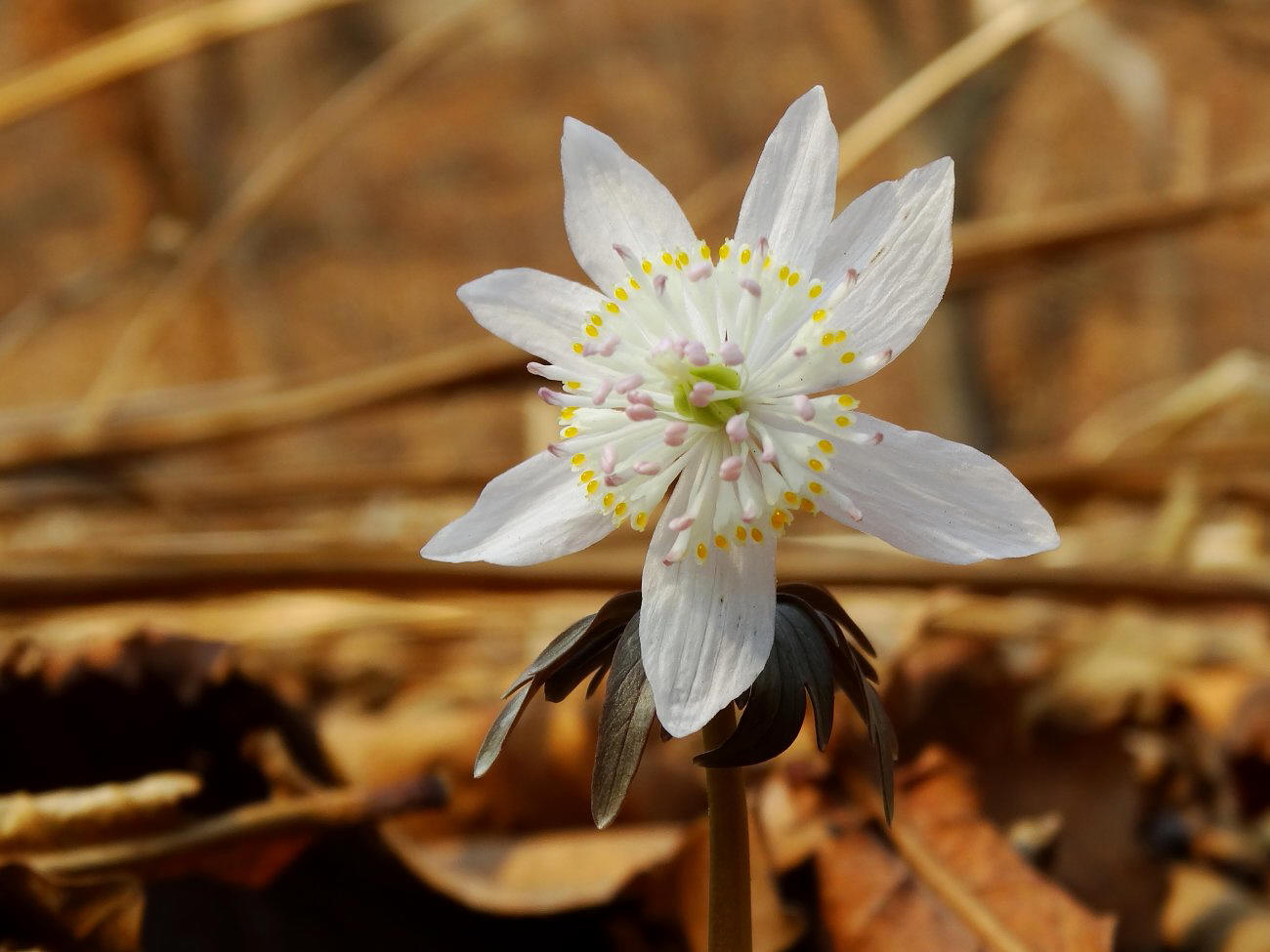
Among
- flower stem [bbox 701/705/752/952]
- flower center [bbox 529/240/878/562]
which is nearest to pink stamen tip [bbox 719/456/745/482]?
flower center [bbox 529/240/878/562]

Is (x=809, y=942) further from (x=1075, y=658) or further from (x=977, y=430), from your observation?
(x=977, y=430)

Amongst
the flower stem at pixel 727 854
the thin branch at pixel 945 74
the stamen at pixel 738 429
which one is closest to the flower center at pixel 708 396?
the stamen at pixel 738 429

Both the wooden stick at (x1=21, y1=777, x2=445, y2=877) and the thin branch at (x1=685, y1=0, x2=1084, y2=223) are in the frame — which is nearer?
the wooden stick at (x1=21, y1=777, x2=445, y2=877)

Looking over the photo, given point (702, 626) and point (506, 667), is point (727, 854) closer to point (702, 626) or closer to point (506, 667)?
point (702, 626)

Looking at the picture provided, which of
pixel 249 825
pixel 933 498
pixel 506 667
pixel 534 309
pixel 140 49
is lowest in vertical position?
pixel 506 667

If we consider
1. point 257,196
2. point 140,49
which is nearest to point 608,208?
point 257,196

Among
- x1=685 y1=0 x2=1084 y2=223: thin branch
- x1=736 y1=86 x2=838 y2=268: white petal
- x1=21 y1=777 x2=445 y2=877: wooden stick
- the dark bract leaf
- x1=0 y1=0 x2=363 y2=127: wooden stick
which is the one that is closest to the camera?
the dark bract leaf

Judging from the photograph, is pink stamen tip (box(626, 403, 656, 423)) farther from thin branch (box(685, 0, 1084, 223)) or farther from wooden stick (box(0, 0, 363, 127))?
wooden stick (box(0, 0, 363, 127))

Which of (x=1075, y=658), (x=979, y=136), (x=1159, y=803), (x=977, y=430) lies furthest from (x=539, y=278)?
(x=977, y=430)
